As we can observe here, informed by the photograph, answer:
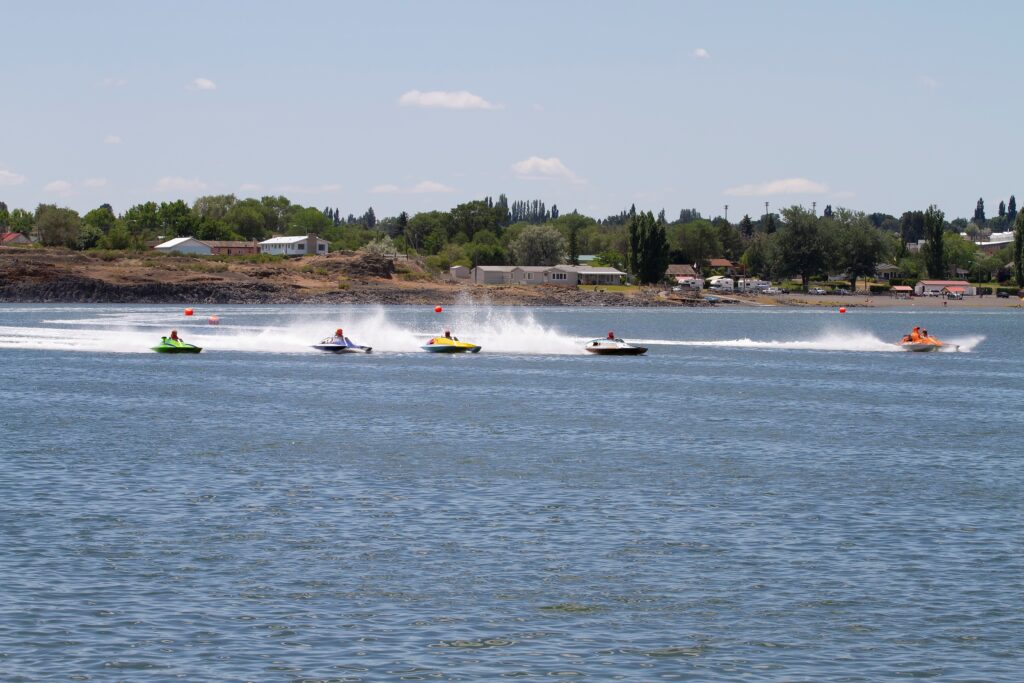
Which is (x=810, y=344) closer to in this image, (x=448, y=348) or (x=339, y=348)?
(x=448, y=348)

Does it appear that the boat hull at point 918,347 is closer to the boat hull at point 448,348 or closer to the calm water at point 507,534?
the calm water at point 507,534

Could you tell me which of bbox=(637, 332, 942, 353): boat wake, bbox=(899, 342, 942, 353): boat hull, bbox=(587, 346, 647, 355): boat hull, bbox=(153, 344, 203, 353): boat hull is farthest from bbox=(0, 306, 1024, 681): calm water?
bbox=(637, 332, 942, 353): boat wake

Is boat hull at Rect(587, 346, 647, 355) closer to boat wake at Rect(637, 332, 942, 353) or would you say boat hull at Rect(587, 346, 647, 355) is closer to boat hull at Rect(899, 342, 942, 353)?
boat wake at Rect(637, 332, 942, 353)

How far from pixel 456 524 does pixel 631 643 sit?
33.4ft

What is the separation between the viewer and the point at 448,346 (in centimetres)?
9475

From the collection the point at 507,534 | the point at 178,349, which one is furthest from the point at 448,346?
the point at 507,534

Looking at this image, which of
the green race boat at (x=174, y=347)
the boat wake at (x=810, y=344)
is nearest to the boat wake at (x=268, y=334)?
the green race boat at (x=174, y=347)

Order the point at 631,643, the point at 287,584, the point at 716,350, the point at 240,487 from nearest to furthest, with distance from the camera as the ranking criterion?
the point at 631,643 < the point at 287,584 < the point at 240,487 < the point at 716,350

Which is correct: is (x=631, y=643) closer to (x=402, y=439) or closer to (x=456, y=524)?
(x=456, y=524)

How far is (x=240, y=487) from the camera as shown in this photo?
121ft

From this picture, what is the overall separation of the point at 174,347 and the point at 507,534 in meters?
69.7

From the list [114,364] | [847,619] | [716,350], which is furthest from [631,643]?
[716,350]

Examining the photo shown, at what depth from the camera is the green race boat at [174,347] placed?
9438 cm

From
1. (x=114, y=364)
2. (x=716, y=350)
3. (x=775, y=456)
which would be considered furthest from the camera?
(x=716, y=350)
